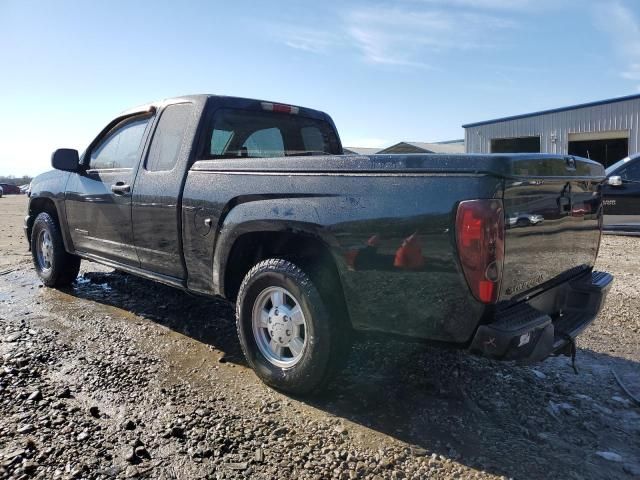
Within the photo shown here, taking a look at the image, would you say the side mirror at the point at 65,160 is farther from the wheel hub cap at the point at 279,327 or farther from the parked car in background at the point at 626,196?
the parked car in background at the point at 626,196

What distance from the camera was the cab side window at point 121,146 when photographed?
15.2 feet

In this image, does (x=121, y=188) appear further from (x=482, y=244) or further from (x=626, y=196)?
(x=626, y=196)

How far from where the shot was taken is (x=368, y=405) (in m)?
3.12

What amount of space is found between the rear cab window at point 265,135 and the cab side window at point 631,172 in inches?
275

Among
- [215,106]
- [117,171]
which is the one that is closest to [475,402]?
[215,106]

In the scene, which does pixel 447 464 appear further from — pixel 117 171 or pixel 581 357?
pixel 117 171

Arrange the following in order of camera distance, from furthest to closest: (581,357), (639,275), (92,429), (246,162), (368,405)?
1. (639,275)
2. (581,357)
3. (246,162)
4. (368,405)
5. (92,429)

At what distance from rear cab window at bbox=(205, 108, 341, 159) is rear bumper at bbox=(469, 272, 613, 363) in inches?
98.4

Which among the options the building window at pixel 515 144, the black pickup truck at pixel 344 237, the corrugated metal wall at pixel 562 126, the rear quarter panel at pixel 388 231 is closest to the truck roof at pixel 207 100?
the black pickup truck at pixel 344 237

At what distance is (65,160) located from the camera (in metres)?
5.17

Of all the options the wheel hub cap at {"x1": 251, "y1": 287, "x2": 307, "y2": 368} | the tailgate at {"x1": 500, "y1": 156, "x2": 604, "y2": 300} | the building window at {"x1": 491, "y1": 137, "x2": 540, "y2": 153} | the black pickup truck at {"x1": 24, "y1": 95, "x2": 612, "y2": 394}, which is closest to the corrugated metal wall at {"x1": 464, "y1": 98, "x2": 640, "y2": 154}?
the building window at {"x1": 491, "y1": 137, "x2": 540, "y2": 153}

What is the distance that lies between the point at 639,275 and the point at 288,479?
5.79m

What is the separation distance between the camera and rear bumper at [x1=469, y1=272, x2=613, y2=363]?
2436 millimetres

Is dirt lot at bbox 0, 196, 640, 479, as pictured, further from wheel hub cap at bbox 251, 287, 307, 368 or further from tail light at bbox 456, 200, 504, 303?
tail light at bbox 456, 200, 504, 303
